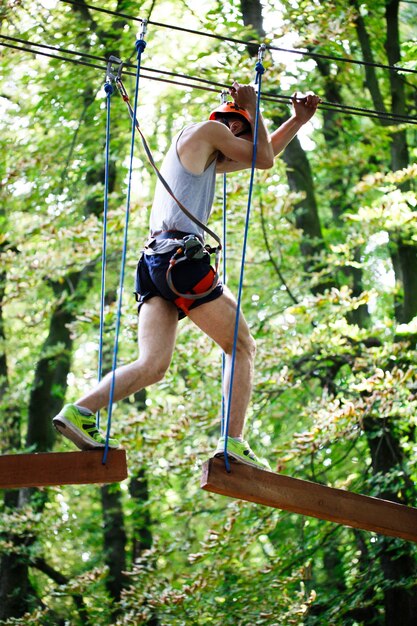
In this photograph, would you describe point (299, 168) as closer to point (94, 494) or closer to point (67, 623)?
point (67, 623)

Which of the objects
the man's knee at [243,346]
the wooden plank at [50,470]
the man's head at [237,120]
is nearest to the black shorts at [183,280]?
the man's knee at [243,346]

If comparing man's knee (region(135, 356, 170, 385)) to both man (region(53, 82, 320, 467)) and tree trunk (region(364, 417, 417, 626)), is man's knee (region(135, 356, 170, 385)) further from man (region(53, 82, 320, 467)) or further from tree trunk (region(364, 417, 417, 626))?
tree trunk (region(364, 417, 417, 626))

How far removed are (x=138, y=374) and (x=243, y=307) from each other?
307 inches

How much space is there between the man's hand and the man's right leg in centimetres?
118

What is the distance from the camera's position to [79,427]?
3.72m

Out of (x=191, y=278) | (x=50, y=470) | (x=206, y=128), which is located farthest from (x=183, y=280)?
(x=50, y=470)

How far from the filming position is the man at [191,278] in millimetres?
3971

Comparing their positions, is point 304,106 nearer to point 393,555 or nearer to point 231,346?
point 231,346

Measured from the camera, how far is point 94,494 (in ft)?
46.5

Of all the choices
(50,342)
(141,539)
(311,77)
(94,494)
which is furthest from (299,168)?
(94,494)

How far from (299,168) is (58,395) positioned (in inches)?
171

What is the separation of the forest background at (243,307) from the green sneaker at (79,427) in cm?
359

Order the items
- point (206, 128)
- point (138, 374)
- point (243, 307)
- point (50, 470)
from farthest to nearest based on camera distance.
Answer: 1. point (243, 307)
2. point (206, 128)
3. point (138, 374)
4. point (50, 470)

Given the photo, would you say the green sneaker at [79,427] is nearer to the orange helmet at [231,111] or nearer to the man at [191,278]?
the man at [191,278]
